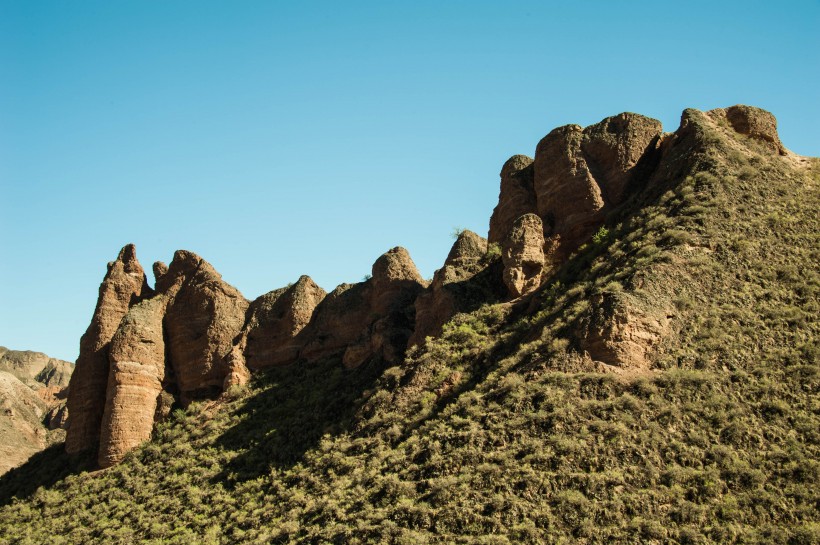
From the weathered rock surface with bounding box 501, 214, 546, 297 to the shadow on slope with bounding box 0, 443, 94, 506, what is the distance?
24845mm

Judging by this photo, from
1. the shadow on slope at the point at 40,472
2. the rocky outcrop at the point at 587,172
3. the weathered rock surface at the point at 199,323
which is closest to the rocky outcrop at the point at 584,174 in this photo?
the rocky outcrop at the point at 587,172

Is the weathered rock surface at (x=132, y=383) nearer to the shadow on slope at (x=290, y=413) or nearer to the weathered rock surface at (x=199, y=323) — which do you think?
the weathered rock surface at (x=199, y=323)

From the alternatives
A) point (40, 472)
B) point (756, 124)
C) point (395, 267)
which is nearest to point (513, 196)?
point (395, 267)

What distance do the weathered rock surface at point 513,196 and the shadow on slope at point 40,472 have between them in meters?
25.7

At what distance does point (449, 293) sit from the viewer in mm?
41094

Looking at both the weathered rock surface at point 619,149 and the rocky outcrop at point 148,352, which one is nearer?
the weathered rock surface at point 619,149

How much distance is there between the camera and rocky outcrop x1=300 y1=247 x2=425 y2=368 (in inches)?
1751

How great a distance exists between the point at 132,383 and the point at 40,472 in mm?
7556

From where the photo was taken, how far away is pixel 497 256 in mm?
43469

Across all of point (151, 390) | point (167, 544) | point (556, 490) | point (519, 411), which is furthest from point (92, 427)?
point (556, 490)

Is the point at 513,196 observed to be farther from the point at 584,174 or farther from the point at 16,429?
the point at 16,429

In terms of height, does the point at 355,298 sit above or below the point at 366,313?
above

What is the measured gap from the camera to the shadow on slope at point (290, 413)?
38.7 meters

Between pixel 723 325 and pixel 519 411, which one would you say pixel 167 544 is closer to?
pixel 519 411
